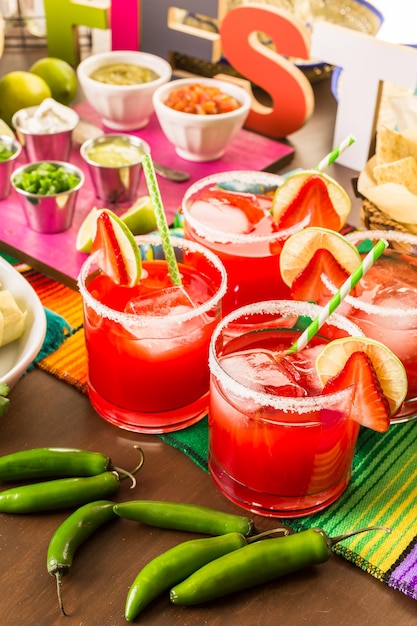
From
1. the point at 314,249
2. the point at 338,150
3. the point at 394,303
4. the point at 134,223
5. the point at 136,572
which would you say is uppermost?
the point at 338,150

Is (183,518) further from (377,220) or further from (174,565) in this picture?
(377,220)

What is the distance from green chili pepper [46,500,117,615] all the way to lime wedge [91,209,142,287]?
0.39 meters

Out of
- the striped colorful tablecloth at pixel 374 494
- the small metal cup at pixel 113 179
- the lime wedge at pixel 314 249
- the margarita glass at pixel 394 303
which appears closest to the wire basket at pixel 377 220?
the margarita glass at pixel 394 303

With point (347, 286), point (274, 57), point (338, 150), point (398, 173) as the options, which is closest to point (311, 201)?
point (338, 150)

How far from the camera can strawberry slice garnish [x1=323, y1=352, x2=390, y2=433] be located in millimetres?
1177

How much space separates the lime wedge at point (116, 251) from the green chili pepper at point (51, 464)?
31 centimetres

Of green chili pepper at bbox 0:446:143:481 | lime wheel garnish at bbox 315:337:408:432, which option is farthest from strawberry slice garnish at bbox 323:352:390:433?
green chili pepper at bbox 0:446:143:481

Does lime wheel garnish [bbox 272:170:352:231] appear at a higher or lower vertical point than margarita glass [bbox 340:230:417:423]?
higher

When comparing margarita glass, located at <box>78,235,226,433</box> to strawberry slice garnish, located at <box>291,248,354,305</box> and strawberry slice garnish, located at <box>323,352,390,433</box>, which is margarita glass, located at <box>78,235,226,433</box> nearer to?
strawberry slice garnish, located at <box>291,248,354,305</box>

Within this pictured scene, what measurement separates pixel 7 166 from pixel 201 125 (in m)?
0.55

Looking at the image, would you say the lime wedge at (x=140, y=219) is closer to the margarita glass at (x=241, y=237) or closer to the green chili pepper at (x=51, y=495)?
the margarita glass at (x=241, y=237)

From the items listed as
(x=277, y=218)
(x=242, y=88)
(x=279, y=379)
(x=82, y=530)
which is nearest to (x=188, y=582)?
(x=82, y=530)

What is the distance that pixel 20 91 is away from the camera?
246cm

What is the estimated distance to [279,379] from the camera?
1.24m
